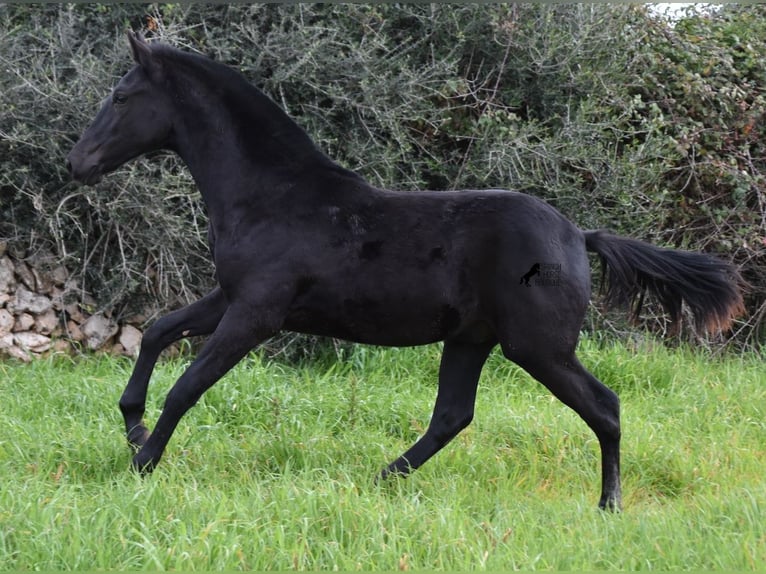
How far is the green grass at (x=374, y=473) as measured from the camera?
3338mm

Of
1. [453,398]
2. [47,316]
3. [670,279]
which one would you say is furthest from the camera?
Answer: [47,316]

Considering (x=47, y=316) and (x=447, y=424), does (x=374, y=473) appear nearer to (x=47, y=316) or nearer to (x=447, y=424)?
(x=447, y=424)

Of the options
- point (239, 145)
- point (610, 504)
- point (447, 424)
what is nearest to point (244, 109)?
point (239, 145)

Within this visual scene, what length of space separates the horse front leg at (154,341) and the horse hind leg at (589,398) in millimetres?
1396

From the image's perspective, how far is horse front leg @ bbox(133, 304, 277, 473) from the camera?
4137 millimetres

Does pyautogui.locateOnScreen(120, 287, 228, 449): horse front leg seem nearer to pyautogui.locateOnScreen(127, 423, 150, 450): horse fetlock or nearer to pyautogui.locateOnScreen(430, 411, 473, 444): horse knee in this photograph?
pyautogui.locateOnScreen(127, 423, 150, 450): horse fetlock

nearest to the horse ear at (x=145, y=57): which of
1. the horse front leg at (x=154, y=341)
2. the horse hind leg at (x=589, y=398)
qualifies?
the horse front leg at (x=154, y=341)

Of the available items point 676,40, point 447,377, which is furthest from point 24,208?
point 676,40

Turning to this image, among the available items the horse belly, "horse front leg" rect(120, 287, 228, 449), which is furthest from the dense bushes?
the horse belly

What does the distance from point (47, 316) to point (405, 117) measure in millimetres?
2931

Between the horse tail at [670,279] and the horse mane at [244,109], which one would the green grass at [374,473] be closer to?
the horse tail at [670,279]

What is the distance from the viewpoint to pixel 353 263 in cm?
421

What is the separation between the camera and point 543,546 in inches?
137

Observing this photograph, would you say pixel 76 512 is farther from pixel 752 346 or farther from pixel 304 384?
pixel 752 346
